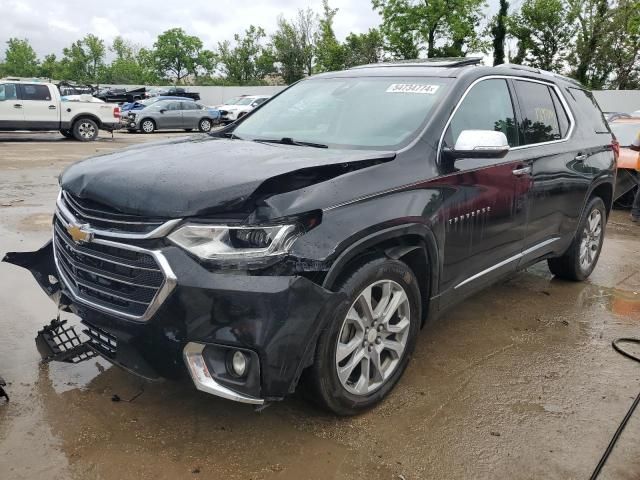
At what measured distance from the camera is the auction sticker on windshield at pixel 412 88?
3502mm

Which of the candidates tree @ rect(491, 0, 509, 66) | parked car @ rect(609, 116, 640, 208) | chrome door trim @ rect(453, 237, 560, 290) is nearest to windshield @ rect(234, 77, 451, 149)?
chrome door trim @ rect(453, 237, 560, 290)

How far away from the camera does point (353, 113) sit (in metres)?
3.59

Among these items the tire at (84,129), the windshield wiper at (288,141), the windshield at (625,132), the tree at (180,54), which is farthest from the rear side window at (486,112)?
the tree at (180,54)

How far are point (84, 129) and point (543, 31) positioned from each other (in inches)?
1399

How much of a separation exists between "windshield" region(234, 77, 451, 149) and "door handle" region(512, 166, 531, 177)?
0.77 metres

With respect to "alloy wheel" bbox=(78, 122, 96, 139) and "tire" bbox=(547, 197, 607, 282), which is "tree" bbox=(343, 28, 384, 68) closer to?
"alloy wheel" bbox=(78, 122, 96, 139)

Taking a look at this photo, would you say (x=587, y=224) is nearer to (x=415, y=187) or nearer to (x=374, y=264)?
(x=415, y=187)

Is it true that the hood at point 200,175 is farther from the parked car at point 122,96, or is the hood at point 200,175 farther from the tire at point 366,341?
the parked car at point 122,96

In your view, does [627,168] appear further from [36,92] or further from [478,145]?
[36,92]

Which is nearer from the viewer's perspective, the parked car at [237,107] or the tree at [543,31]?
the parked car at [237,107]

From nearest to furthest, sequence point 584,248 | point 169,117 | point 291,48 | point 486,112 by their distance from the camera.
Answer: point 486,112 < point 584,248 < point 169,117 < point 291,48

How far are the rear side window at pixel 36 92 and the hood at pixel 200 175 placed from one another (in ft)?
52.2

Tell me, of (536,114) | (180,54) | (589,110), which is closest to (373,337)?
(536,114)

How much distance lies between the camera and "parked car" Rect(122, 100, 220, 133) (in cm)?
2281
